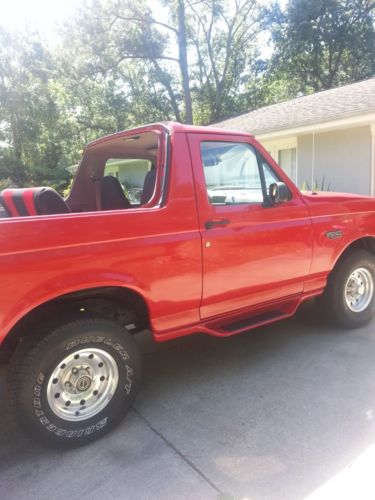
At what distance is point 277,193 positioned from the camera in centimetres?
342

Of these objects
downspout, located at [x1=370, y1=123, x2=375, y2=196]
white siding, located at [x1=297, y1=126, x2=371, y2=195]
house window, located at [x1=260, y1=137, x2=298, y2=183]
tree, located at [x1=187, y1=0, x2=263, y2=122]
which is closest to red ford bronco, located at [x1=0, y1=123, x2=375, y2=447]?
downspout, located at [x1=370, y1=123, x2=375, y2=196]

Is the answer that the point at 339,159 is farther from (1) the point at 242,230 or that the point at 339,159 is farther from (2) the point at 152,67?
(2) the point at 152,67

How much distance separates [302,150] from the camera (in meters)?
11.4

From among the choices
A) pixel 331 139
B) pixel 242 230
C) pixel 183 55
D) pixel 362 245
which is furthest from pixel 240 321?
pixel 183 55

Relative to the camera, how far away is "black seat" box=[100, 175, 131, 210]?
3951 mm

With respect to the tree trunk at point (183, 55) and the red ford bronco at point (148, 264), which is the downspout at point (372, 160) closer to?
the red ford bronco at point (148, 264)

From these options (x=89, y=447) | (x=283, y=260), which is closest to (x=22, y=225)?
(x=89, y=447)

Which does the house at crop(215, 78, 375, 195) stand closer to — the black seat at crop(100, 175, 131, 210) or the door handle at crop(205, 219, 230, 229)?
the black seat at crop(100, 175, 131, 210)

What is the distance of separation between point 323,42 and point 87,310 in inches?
1259

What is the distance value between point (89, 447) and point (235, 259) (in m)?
1.72

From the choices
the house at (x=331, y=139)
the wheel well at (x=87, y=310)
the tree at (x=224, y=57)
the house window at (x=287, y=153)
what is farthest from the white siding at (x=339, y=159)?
the tree at (x=224, y=57)

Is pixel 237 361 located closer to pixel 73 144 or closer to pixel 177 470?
pixel 177 470

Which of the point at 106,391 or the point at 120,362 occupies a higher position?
the point at 120,362

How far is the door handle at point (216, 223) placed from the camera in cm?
308
